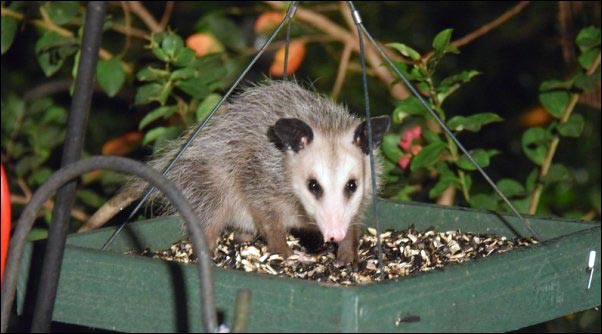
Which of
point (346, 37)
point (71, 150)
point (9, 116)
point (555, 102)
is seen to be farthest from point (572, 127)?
point (9, 116)

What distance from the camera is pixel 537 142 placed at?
4.22 m

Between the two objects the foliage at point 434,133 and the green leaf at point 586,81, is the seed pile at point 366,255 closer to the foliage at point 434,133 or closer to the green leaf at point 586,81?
the foliage at point 434,133

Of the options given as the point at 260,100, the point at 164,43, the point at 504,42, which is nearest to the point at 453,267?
the point at 260,100

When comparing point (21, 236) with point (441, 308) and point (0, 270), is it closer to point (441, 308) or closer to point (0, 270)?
point (0, 270)

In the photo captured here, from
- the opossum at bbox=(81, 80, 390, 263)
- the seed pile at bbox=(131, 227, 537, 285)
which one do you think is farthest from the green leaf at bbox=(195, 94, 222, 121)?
the seed pile at bbox=(131, 227, 537, 285)

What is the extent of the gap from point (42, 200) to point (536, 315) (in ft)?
3.69

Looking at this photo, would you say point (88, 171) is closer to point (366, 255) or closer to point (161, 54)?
point (366, 255)

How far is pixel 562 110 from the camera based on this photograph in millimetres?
4125

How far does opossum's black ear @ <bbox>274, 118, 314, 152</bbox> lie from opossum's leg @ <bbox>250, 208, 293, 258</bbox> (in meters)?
0.20

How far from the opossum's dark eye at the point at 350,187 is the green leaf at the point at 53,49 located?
1.45 m

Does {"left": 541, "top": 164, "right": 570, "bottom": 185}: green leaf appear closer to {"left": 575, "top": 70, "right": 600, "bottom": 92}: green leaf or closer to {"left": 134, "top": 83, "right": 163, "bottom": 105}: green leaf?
{"left": 575, "top": 70, "right": 600, "bottom": 92}: green leaf

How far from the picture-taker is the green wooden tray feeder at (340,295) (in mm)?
2246

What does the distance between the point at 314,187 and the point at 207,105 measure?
0.90m

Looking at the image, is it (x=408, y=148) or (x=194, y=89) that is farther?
(x=408, y=148)
